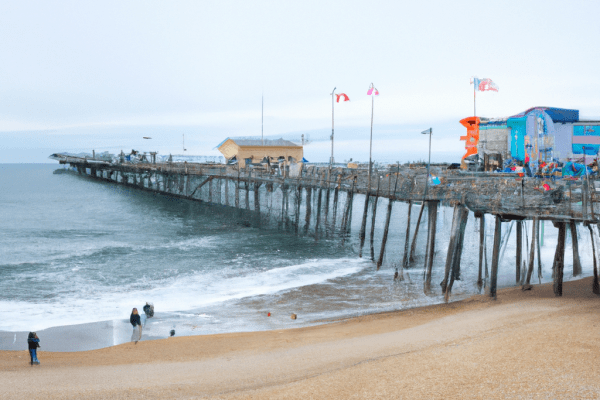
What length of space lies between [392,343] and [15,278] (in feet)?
55.3

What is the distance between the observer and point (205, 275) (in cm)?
2120

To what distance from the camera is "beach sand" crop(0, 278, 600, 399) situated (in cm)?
875

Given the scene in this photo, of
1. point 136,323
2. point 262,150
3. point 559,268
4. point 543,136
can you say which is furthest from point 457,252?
point 262,150

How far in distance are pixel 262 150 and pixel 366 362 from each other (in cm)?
4106

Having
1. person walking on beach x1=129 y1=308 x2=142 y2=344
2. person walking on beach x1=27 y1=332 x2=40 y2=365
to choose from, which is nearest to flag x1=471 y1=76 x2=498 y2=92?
person walking on beach x1=129 y1=308 x2=142 y2=344

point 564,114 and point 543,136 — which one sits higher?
point 564,114

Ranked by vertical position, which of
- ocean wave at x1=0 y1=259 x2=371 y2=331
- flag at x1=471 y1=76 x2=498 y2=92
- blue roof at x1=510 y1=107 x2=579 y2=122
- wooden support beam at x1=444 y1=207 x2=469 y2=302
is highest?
flag at x1=471 y1=76 x2=498 y2=92

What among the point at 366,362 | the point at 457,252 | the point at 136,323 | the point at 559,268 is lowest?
the point at 136,323

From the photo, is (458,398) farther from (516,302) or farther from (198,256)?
(198,256)

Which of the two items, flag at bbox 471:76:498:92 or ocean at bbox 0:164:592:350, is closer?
ocean at bbox 0:164:592:350

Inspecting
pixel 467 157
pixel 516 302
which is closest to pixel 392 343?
pixel 516 302

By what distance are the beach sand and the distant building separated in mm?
14632

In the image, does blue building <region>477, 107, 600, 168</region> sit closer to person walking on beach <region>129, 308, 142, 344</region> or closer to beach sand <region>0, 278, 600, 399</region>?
beach sand <region>0, 278, 600, 399</region>

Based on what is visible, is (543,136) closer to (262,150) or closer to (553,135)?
(553,135)
